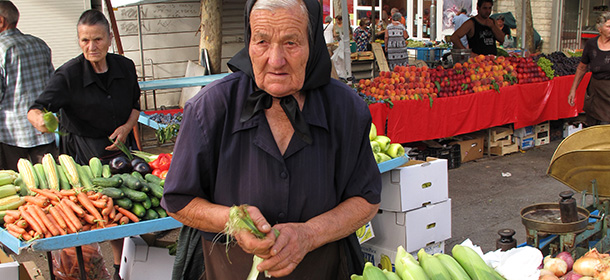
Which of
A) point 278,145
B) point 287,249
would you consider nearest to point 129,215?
point 278,145

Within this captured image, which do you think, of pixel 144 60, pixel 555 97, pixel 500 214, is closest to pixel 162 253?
pixel 500 214

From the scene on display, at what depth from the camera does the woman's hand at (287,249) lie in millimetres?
1728

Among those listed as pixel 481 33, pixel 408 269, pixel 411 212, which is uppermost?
pixel 481 33

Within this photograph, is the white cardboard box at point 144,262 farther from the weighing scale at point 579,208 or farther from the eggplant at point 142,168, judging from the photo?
the weighing scale at point 579,208

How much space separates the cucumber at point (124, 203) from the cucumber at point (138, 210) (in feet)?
0.08

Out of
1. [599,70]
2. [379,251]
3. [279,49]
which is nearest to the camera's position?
[279,49]

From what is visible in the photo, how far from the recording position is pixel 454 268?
→ 7.27 ft

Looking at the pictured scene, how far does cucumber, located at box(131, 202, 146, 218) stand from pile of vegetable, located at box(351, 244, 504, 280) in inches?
71.5

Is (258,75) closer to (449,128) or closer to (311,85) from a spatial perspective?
Result: (311,85)

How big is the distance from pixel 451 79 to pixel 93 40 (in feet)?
17.5

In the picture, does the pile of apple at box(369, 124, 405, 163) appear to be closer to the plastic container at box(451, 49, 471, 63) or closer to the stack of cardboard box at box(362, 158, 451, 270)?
the stack of cardboard box at box(362, 158, 451, 270)

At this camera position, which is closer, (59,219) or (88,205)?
(59,219)

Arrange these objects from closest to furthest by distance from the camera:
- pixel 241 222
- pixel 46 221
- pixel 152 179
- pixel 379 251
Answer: pixel 241 222
pixel 46 221
pixel 152 179
pixel 379 251

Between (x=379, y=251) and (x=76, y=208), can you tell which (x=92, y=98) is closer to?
(x=76, y=208)
